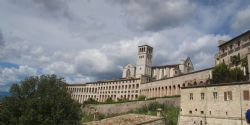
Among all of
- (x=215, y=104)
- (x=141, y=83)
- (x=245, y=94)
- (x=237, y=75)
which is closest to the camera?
(x=245, y=94)

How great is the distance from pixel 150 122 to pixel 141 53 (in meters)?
95.5

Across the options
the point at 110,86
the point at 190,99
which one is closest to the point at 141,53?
the point at 110,86

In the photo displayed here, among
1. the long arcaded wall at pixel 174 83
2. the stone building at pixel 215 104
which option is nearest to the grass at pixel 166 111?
the stone building at pixel 215 104

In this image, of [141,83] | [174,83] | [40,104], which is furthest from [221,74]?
[141,83]

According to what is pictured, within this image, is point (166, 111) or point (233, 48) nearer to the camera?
point (166, 111)

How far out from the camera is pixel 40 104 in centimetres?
3347

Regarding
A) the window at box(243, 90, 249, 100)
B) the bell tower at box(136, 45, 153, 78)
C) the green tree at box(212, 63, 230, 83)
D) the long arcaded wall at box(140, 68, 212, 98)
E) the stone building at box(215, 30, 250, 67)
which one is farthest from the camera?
the bell tower at box(136, 45, 153, 78)

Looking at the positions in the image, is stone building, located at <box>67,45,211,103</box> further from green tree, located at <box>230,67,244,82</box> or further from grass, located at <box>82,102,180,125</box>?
green tree, located at <box>230,67,244,82</box>

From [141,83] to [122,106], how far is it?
34549mm

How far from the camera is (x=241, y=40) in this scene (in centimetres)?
5406

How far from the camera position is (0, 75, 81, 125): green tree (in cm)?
3248

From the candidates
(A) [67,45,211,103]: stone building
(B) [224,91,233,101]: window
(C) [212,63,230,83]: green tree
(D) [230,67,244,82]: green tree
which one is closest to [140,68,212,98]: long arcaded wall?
(A) [67,45,211,103]: stone building

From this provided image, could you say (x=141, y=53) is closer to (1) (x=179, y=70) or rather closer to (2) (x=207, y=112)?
(1) (x=179, y=70)

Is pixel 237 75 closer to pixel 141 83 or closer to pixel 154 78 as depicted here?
pixel 141 83
